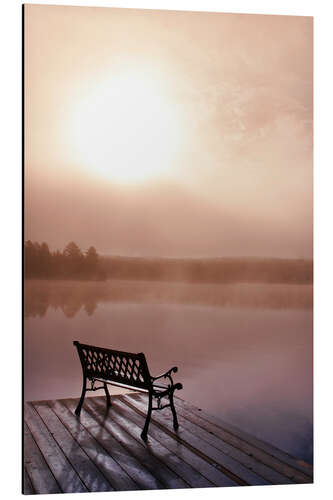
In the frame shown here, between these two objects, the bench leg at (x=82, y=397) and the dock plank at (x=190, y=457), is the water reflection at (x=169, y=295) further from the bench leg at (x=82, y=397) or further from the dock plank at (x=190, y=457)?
the dock plank at (x=190, y=457)

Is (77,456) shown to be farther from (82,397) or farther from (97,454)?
(82,397)

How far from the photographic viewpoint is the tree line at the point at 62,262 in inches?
146

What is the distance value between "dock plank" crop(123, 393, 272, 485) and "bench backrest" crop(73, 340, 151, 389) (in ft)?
1.41

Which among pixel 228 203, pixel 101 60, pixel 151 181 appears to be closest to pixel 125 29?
pixel 101 60

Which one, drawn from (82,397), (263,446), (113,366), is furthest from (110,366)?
(263,446)

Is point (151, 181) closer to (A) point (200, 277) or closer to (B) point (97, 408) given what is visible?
(A) point (200, 277)

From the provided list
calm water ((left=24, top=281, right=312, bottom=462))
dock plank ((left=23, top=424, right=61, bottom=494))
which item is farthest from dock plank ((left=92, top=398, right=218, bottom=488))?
dock plank ((left=23, top=424, right=61, bottom=494))

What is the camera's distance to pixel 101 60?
393 centimetres

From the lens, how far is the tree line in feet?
12.2

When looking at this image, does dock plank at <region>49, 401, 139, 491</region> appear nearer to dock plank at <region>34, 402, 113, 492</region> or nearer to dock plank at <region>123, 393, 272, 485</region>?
dock plank at <region>34, 402, 113, 492</region>

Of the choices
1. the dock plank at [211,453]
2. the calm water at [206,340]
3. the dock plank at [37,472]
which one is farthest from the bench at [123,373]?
the dock plank at [37,472]

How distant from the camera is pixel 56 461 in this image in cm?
341

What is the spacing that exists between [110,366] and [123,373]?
13 cm
